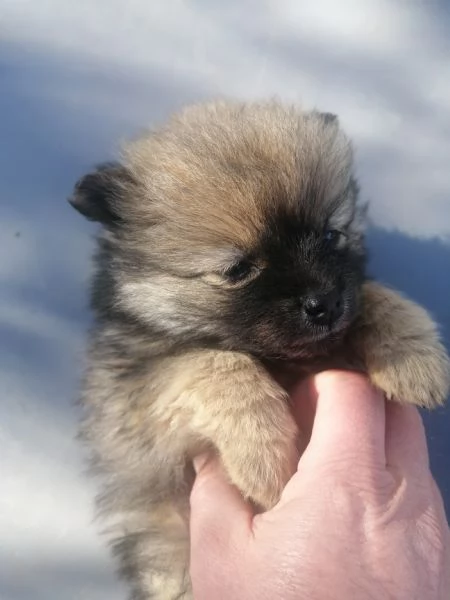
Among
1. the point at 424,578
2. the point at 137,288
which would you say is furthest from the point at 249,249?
the point at 424,578

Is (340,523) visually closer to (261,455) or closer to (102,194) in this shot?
(261,455)

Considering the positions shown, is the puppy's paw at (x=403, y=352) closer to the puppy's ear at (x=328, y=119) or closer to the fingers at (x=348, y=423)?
the fingers at (x=348, y=423)

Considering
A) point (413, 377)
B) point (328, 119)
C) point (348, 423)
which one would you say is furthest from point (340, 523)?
point (328, 119)

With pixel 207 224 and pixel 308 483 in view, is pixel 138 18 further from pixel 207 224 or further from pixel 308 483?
pixel 308 483

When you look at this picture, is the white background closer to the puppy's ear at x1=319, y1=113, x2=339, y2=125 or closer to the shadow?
the shadow

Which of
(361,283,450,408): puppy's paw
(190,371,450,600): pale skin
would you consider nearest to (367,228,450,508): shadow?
(361,283,450,408): puppy's paw
